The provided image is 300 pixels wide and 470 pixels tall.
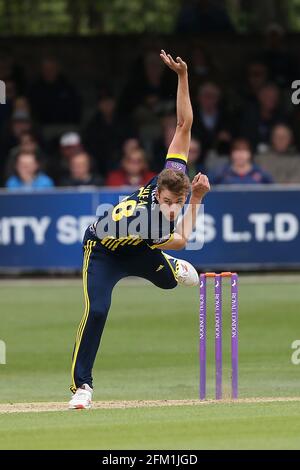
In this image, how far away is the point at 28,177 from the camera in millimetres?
20156

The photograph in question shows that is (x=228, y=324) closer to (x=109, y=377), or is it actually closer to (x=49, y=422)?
(x=109, y=377)

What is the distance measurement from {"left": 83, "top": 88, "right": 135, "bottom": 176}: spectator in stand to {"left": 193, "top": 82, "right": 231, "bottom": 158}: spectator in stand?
1.15 meters

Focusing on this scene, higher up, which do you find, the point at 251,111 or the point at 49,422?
the point at 251,111

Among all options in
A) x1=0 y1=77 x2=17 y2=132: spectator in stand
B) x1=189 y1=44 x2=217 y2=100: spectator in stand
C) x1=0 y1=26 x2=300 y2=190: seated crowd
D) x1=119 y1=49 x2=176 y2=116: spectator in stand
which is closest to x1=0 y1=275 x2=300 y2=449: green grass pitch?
x1=0 y1=26 x2=300 y2=190: seated crowd

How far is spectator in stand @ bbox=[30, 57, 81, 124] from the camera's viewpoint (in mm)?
24047

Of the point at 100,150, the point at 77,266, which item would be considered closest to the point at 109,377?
the point at 77,266

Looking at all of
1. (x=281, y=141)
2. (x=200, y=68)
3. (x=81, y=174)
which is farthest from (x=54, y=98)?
(x=281, y=141)

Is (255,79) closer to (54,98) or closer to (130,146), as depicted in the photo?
(54,98)

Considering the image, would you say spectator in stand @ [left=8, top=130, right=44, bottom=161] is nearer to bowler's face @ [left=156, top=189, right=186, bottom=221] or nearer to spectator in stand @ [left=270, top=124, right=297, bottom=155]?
spectator in stand @ [left=270, top=124, right=297, bottom=155]

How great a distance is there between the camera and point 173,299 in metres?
18.3

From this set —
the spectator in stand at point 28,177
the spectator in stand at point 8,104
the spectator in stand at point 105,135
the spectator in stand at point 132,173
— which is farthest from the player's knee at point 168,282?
the spectator in stand at point 8,104
